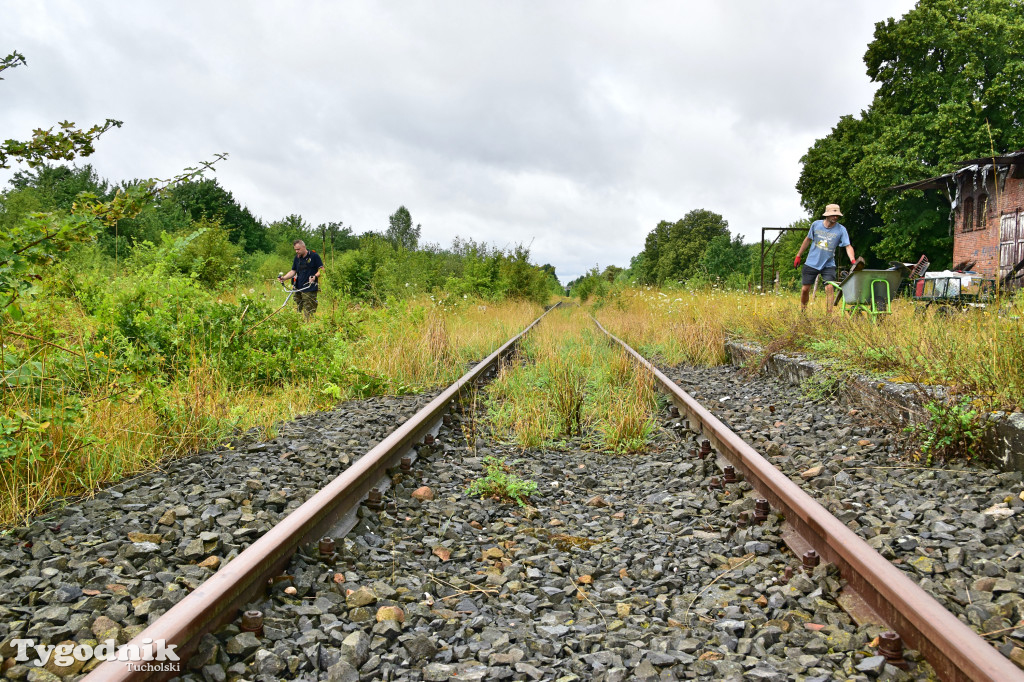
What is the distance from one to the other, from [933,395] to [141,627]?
448 centimetres

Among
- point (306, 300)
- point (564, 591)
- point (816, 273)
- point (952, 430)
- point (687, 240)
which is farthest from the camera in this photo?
point (687, 240)

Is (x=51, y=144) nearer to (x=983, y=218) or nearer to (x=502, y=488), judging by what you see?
(x=502, y=488)

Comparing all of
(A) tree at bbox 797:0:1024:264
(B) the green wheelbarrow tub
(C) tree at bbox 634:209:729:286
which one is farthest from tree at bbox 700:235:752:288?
(B) the green wheelbarrow tub

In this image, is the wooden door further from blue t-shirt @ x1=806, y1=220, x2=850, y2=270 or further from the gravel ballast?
the gravel ballast

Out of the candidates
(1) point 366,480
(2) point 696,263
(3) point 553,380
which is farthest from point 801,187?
(1) point 366,480

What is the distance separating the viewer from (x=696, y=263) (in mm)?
71625

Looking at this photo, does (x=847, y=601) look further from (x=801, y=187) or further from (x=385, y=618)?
(x=801, y=187)

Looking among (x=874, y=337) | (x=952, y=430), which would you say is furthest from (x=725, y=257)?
(x=952, y=430)

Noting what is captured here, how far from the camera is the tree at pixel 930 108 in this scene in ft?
93.9

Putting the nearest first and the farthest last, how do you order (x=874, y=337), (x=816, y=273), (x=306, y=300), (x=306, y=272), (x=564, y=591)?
(x=564, y=591), (x=874, y=337), (x=816, y=273), (x=306, y=300), (x=306, y=272)

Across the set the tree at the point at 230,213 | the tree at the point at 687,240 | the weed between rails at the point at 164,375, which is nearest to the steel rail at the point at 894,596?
the weed between rails at the point at 164,375

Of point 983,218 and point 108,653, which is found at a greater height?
point 983,218

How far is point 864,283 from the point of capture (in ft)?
27.5

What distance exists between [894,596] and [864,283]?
23.7 feet
